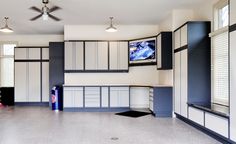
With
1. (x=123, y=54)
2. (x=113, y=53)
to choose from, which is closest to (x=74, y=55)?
(x=113, y=53)

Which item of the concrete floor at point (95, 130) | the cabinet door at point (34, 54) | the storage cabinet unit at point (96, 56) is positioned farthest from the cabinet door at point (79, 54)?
Answer: the cabinet door at point (34, 54)

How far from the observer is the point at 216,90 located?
5.51m

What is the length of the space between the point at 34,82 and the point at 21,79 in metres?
0.55

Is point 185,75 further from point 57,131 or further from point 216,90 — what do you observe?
point 57,131

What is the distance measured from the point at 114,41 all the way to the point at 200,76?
3.67 metres

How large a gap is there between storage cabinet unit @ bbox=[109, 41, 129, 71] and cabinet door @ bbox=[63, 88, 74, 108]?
1.69m

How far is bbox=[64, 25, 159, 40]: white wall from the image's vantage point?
8.66m

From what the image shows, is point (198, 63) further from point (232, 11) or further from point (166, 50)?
point (232, 11)

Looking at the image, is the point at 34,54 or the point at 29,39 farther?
the point at 29,39

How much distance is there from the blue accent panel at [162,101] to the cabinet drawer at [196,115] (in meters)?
1.38

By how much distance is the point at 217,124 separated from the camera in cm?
440

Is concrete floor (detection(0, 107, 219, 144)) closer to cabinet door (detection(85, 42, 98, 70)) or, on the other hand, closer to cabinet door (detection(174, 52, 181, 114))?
cabinet door (detection(174, 52, 181, 114))

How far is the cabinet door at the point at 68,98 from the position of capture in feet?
26.6

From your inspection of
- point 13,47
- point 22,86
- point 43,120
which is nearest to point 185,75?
point 43,120
